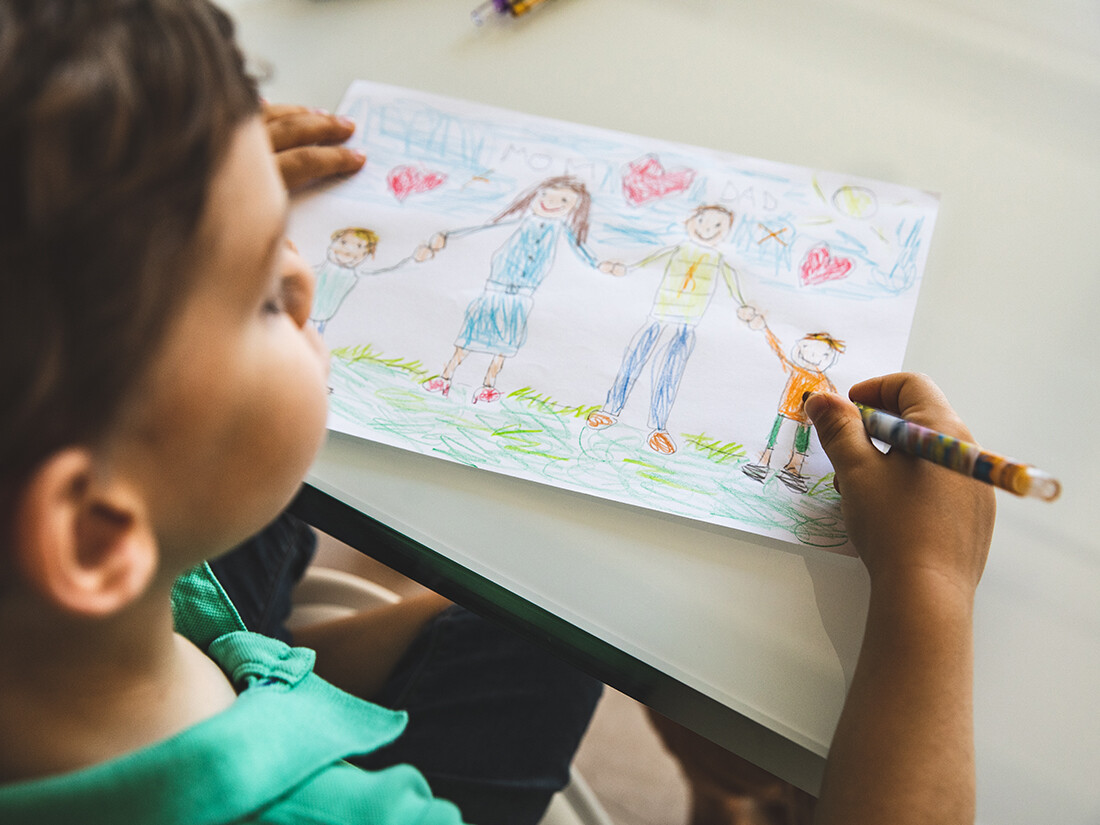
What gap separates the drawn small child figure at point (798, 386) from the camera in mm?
541

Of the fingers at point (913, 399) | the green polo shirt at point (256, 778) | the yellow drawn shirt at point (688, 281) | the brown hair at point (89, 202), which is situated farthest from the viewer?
the yellow drawn shirt at point (688, 281)

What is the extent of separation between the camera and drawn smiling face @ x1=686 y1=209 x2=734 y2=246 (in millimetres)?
647

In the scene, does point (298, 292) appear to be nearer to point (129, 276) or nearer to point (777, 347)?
point (129, 276)

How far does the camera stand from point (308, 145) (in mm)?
707

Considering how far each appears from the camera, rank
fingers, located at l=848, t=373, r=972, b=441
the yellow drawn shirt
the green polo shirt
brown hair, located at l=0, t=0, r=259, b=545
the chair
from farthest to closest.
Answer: the chair, the yellow drawn shirt, fingers, located at l=848, t=373, r=972, b=441, the green polo shirt, brown hair, located at l=0, t=0, r=259, b=545

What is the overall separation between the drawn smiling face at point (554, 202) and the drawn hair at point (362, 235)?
0.13 metres

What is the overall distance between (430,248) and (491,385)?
0.46ft

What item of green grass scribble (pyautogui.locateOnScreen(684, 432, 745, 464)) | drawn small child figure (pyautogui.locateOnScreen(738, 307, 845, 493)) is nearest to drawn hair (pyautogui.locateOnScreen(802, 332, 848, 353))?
drawn small child figure (pyautogui.locateOnScreen(738, 307, 845, 493))

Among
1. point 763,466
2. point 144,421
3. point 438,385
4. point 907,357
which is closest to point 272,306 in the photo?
point 144,421

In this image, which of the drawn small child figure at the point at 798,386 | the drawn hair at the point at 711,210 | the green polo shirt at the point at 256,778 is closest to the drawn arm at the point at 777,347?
the drawn small child figure at the point at 798,386

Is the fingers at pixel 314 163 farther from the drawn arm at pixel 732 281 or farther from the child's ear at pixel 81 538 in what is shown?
A: the child's ear at pixel 81 538

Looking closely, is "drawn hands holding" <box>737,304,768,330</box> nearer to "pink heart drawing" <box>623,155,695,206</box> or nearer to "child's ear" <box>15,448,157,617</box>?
"pink heart drawing" <box>623,155,695,206</box>

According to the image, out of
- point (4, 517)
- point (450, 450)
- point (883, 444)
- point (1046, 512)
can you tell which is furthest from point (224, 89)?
point (1046, 512)

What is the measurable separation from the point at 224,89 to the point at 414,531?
0.29 m
